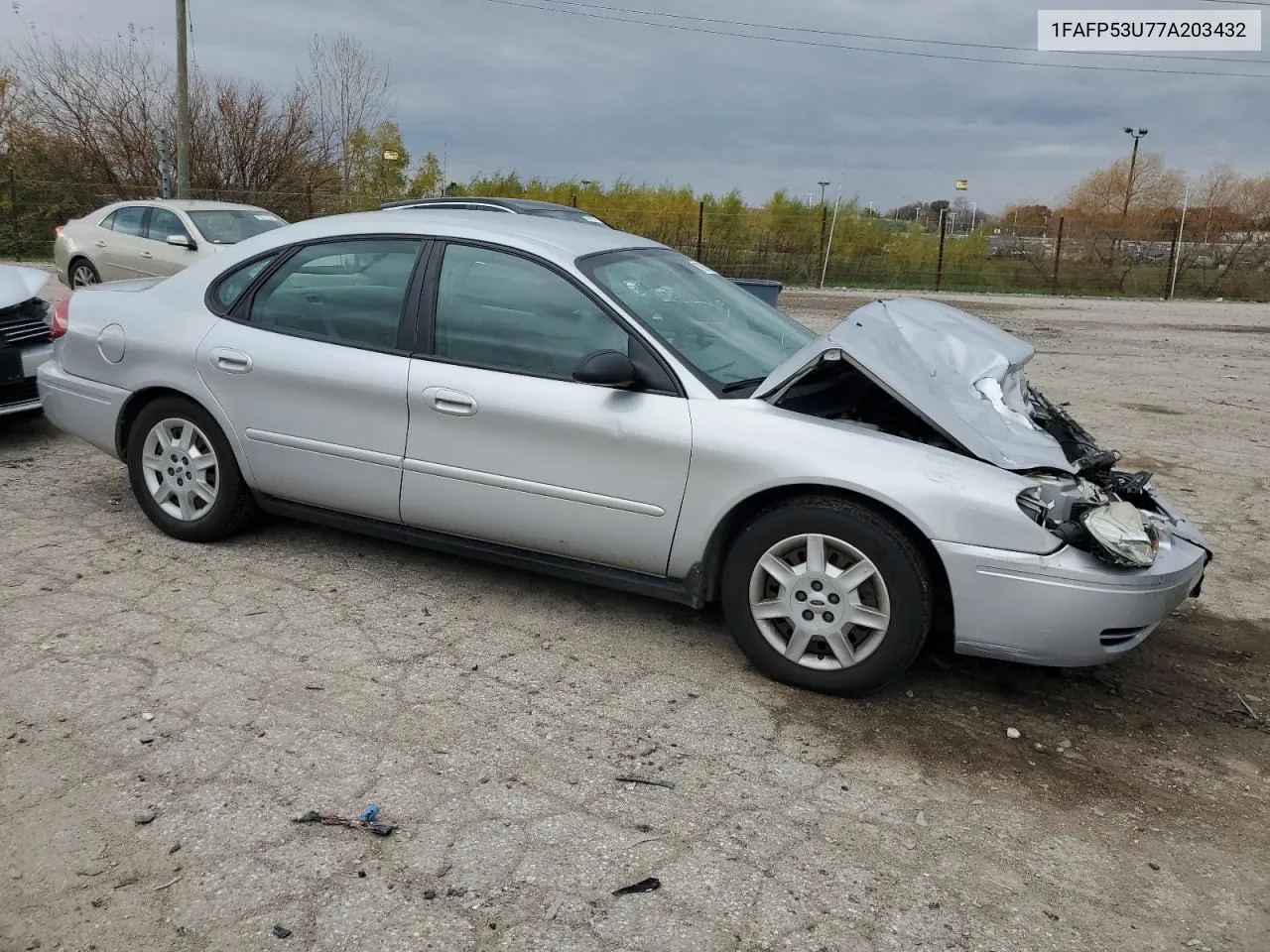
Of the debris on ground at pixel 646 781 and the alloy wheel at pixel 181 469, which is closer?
the debris on ground at pixel 646 781

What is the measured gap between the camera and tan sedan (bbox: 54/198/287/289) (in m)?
12.7

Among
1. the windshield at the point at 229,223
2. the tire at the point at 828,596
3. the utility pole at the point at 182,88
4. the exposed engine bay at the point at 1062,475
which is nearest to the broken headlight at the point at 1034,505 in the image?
the exposed engine bay at the point at 1062,475

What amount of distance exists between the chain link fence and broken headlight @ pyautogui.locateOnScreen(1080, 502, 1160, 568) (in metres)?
23.8

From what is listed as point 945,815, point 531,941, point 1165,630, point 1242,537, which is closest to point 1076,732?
point 945,815

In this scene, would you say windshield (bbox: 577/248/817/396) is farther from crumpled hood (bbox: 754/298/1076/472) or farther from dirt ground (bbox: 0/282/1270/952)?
dirt ground (bbox: 0/282/1270/952)

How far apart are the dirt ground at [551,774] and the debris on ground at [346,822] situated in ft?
0.15

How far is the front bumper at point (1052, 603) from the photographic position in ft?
10.8

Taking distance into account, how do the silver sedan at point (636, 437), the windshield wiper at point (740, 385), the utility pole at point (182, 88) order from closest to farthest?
the silver sedan at point (636, 437)
the windshield wiper at point (740, 385)
the utility pole at point (182, 88)

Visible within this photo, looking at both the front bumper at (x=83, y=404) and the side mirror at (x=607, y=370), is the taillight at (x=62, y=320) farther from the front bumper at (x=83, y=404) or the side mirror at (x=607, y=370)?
the side mirror at (x=607, y=370)

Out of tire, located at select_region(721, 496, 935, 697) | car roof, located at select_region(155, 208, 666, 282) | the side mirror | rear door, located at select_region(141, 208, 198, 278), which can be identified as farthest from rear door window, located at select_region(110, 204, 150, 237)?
tire, located at select_region(721, 496, 935, 697)

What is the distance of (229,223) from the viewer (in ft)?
42.9

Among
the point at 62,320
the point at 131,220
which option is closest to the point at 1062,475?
the point at 62,320

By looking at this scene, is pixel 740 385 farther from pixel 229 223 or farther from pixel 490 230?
pixel 229 223

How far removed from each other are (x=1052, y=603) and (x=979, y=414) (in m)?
0.73
